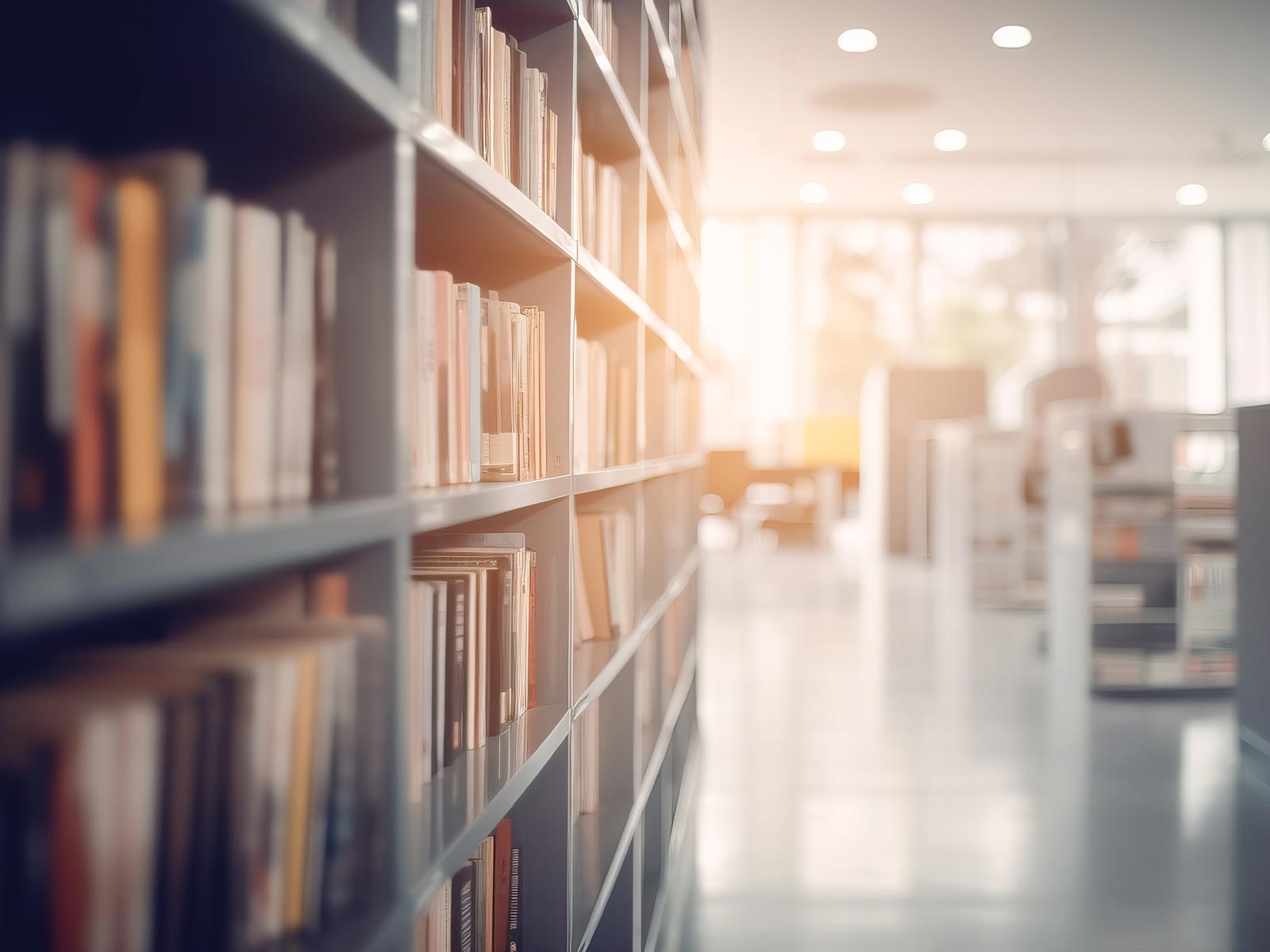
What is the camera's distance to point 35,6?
24.2 inches

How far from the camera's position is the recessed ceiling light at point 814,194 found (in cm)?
960

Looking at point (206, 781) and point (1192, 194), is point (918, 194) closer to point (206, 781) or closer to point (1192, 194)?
point (1192, 194)

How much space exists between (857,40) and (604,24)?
476 centimetres

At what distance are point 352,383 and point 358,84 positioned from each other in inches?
8.7

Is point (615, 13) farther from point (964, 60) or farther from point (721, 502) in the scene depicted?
point (721, 502)

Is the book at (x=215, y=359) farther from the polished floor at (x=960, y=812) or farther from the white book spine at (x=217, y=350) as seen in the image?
the polished floor at (x=960, y=812)

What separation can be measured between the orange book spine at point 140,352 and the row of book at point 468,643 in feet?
1.57

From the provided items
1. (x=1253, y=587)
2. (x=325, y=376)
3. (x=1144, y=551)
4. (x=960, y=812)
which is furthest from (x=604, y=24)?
(x=1144, y=551)

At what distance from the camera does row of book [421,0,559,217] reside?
1.17 meters

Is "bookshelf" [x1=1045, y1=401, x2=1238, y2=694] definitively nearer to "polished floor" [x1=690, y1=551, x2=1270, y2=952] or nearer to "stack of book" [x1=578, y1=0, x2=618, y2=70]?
"polished floor" [x1=690, y1=551, x2=1270, y2=952]

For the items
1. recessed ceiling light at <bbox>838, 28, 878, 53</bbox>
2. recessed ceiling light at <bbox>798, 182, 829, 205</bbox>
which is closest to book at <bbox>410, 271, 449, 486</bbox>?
recessed ceiling light at <bbox>838, 28, 878, 53</bbox>

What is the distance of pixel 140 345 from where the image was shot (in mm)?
562

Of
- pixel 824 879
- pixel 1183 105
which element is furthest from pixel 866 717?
pixel 1183 105

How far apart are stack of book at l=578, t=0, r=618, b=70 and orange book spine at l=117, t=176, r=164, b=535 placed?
113 cm
